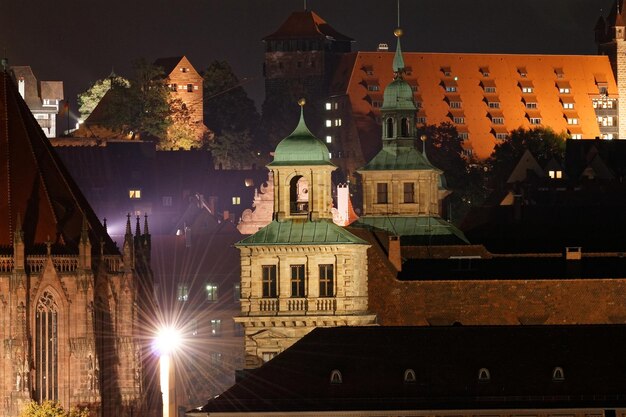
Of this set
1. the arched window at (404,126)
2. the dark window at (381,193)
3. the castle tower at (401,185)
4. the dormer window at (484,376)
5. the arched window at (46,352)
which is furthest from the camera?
the arched window at (404,126)

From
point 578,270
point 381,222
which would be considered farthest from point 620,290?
point 381,222

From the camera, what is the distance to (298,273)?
134m

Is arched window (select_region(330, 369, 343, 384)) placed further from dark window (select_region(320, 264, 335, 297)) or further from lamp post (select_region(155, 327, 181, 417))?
lamp post (select_region(155, 327, 181, 417))

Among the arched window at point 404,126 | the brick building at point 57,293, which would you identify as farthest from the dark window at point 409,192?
the brick building at point 57,293

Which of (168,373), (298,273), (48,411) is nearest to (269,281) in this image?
(298,273)

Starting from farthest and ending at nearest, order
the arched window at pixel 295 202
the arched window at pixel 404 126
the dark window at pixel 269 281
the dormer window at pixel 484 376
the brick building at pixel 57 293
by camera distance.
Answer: the arched window at pixel 404 126 → the arched window at pixel 295 202 → the dark window at pixel 269 281 → the brick building at pixel 57 293 → the dormer window at pixel 484 376

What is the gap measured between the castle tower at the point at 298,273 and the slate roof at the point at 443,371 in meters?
15.7

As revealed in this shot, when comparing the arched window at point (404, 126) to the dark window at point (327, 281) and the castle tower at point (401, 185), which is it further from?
the dark window at point (327, 281)

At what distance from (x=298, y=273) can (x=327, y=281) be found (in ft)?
4.25

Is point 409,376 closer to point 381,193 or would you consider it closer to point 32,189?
point 32,189

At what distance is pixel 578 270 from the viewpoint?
138 m

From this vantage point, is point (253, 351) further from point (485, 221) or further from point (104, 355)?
point (485, 221)

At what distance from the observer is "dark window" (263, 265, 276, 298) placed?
133625mm

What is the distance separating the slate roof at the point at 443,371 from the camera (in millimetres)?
110000
